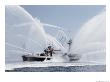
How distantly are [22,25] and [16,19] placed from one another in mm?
50

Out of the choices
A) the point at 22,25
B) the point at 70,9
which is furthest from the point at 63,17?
the point at 22,25

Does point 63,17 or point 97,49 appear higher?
point 63,17

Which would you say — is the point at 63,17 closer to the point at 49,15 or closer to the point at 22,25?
the point at 49,15

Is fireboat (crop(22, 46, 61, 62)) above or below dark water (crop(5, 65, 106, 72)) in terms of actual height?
above

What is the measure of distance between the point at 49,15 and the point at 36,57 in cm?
26

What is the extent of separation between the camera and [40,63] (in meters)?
2.47

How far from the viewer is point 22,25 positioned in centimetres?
248

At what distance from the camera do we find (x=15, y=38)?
8.09 ft

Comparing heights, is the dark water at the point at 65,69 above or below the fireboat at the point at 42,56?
below

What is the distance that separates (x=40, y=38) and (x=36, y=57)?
4.5 inches
